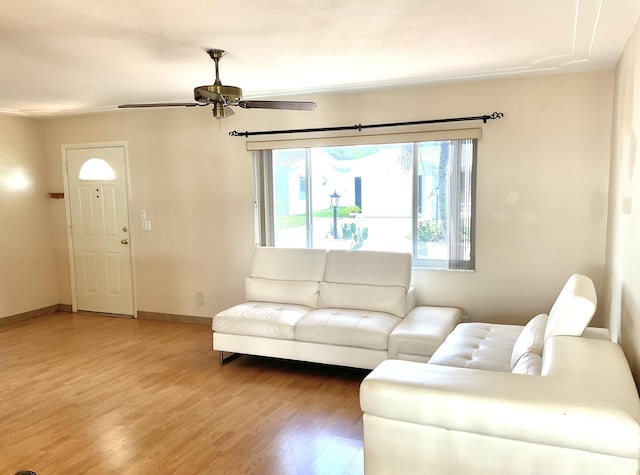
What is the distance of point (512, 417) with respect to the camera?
1.76 meters

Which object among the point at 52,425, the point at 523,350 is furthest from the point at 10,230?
the point at 523,350

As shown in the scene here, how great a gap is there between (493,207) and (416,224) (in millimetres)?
692

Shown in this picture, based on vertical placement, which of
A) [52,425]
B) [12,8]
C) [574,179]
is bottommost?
[52,425]

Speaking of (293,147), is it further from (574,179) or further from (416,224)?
(574,179)

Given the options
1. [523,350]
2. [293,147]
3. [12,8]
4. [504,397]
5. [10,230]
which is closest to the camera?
[504,397]

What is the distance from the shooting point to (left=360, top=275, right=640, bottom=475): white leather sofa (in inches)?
65.3

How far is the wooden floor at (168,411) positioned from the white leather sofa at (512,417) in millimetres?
735

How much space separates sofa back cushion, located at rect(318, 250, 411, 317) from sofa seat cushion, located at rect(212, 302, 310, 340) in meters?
0.31

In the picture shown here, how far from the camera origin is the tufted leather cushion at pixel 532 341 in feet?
8.16

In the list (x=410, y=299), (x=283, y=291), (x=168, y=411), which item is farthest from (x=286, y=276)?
(x=168, y=411)

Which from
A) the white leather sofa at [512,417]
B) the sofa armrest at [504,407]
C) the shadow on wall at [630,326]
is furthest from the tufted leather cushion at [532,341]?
the sofa armrest at [504,407]

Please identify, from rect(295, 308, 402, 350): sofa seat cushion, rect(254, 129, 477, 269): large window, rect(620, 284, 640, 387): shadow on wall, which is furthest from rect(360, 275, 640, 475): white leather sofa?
rect(254, 129, 477, 269): large window

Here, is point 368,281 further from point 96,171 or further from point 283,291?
point 96,171

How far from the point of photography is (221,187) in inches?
205
